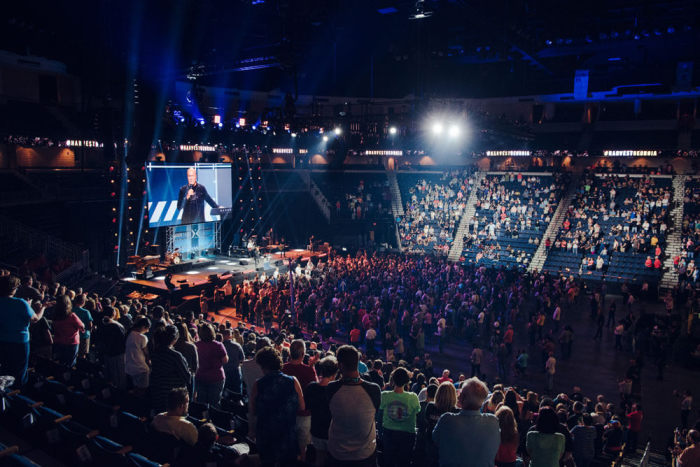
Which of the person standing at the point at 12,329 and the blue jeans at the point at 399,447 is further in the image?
the person standing at the point at 12,329

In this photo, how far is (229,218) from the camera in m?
25.7

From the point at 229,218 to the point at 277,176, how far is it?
8079 millimetres

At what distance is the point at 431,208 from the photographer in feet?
98.4

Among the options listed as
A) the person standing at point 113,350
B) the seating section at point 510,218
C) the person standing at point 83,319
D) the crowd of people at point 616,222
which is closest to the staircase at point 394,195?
the seating section at point 510,218

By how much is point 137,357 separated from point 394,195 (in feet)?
93.0

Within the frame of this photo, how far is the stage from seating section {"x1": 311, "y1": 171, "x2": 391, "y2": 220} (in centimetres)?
574

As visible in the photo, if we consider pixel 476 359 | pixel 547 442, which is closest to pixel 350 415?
pixel 547 442

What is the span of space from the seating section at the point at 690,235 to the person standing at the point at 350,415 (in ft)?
67.8

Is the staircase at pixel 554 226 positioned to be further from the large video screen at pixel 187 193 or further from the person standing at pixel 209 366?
the person standing at pixel 209 366

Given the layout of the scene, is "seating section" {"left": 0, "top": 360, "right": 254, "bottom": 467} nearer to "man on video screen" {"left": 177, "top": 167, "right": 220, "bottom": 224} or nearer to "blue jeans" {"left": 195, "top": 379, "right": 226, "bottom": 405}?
"blue jeans" {"left": 195, "top": 379, "right": 226, "bottom": 405}

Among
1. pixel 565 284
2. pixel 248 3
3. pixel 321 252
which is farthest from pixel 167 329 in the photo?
pixel 321 252

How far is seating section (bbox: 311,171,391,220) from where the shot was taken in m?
31.2

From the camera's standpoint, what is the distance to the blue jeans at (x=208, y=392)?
4887 millimetres

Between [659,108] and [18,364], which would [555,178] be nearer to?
[659,108]
